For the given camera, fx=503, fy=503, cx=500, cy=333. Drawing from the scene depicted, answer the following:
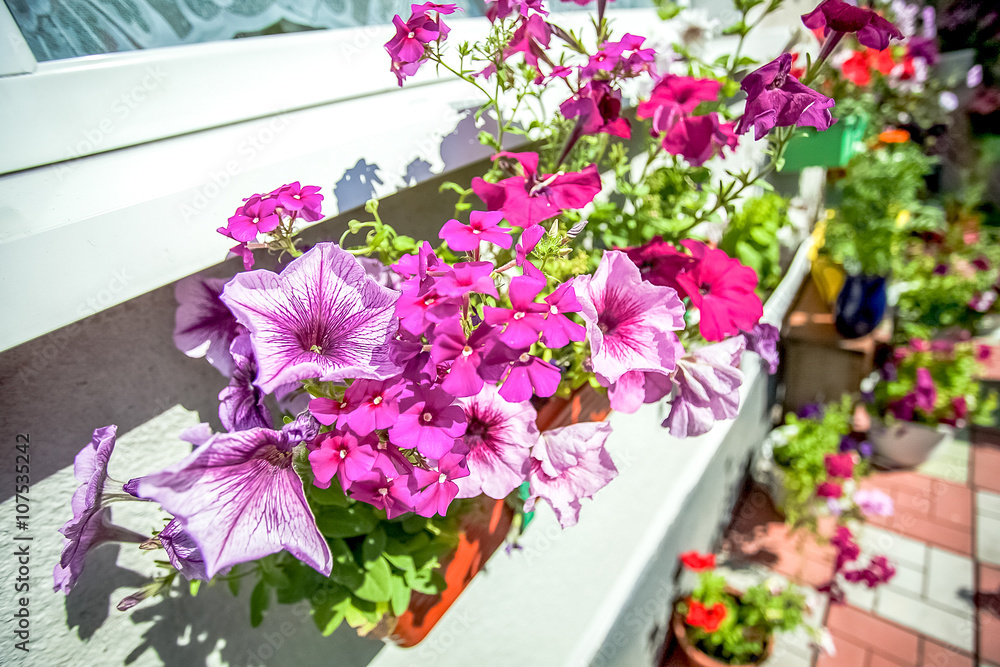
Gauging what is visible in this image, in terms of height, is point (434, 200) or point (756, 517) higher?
point (434, 200)

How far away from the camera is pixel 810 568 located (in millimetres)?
2529

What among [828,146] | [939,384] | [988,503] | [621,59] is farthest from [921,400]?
[621,59]

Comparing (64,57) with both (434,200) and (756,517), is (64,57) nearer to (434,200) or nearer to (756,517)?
(434,200)

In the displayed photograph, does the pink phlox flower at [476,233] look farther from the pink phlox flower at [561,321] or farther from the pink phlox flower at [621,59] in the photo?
the pink phlox flower at [621,59]

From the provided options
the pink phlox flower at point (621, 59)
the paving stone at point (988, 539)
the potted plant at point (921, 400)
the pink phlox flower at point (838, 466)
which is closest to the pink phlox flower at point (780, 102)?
the pink phlox flower at point (621, 59)

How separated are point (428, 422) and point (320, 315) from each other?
15cm

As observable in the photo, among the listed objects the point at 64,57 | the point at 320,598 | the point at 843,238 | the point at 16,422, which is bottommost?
the point at 843,238

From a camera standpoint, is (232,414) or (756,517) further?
(756,517)

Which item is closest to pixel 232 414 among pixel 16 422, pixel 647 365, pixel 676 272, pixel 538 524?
pixel 16 422

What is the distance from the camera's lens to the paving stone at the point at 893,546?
2529 mm

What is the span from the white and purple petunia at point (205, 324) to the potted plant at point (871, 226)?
111 inches

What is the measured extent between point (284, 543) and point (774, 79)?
0.79 meters

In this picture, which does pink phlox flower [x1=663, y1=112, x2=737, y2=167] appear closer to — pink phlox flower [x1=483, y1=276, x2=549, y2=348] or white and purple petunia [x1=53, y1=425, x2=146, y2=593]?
pink phlox flower [x1=483, y1=276, x2=549, y2=348]

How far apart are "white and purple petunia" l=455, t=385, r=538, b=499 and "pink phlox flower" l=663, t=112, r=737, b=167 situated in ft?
1.37
